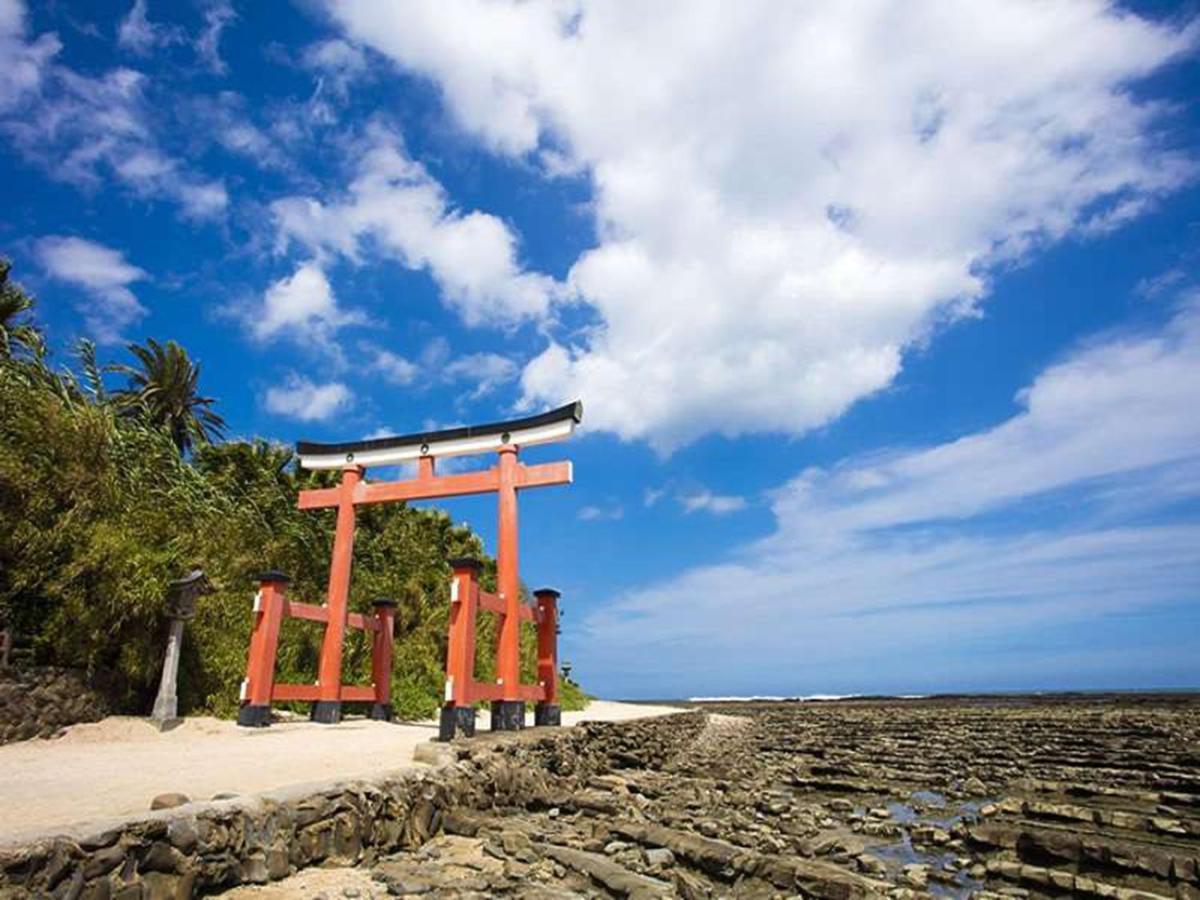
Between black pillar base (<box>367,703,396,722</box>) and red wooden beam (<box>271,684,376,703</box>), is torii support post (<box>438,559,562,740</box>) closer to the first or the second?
red wooden beam (<box>271,684,376,703</box>)

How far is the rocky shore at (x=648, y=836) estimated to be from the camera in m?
4.87

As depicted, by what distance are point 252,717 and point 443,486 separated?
208 inches

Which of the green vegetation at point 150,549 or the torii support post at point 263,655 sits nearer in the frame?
the green vegetation at point 150,549

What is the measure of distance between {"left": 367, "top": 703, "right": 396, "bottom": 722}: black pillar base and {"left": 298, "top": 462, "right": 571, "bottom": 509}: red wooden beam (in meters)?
4.44

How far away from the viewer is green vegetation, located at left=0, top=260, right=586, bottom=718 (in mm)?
9812

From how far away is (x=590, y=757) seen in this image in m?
12.4

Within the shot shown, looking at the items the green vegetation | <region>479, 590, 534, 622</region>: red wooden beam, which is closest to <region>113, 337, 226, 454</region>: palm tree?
the green vegetation

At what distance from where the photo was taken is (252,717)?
38.4 feet

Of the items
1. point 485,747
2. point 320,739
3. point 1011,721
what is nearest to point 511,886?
point 485,747

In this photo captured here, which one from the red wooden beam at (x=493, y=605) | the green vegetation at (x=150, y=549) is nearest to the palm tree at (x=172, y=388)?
the green vegetation at (x=150, y=549)

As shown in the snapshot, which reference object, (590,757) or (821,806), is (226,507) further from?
(821,806)

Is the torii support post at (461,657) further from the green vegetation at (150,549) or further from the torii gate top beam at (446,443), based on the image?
the green vegetation at (150,549)

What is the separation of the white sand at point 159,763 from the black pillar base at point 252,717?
17 centimetres

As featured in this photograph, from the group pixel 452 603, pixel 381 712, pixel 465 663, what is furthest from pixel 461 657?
pixel 381 712
